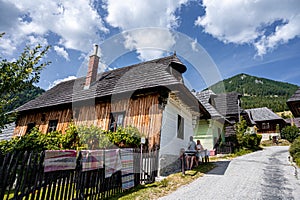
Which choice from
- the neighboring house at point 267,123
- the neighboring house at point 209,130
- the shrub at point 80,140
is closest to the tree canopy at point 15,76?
the shrub at point 80,140

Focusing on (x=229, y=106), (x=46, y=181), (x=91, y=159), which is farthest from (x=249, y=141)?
(x=46, y=181)

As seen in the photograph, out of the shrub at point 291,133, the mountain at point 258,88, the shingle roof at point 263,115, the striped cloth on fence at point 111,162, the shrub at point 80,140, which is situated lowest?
the striped cloth on fence at point 111,162

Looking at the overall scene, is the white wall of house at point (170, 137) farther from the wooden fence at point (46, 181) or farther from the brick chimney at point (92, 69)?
the brick chimney at point (92, 69)

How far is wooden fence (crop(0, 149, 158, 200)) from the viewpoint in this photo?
366cm

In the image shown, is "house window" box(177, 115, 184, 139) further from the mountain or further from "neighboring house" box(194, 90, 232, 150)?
the mountain

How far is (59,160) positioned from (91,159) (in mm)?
880

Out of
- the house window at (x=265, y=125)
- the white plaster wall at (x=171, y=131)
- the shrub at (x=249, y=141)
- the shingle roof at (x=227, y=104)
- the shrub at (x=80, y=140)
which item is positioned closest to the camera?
the shrub at (x=80, y=140)

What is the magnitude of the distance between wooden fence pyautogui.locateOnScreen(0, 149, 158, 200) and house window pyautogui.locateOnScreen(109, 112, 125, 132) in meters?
4.33

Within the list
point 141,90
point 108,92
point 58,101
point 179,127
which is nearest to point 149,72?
point 141,90

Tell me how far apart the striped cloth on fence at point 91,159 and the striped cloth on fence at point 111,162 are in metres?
0.20

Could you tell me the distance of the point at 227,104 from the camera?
22953 mm

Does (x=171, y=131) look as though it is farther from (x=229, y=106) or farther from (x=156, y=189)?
(x=229, y=106)

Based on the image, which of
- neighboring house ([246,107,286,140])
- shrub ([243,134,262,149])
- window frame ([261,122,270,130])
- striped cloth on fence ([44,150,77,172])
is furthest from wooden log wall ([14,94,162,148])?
window frame ([261,122,270,130])

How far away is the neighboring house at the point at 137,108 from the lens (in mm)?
9008
